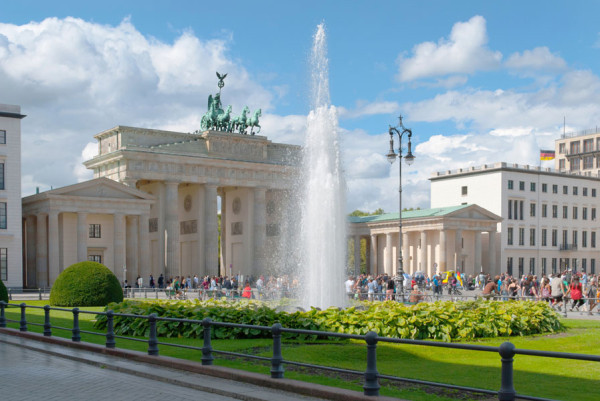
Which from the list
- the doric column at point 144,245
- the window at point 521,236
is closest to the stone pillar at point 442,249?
the window at point 521,236

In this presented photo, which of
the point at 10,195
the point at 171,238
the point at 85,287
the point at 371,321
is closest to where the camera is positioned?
the point at 371,321

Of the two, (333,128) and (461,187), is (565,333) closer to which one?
(333,128)

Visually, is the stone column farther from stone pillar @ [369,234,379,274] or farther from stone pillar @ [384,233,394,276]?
stone pillar @ [369,234,379,274]

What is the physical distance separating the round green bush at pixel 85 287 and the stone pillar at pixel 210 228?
3926 centimetres

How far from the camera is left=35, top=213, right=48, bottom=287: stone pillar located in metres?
60.4

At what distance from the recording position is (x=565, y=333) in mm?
21016

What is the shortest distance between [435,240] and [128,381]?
70.2 m

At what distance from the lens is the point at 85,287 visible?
33438 mm

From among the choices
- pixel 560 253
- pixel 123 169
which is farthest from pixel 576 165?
pixel 123 169

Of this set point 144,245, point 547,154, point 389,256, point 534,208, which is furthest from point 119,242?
point 547,154

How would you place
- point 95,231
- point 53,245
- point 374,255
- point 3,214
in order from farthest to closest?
point 374,255 < point 95,231 < point 53,245 < point 3,214

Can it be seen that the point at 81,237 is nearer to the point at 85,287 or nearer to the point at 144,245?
the point at 144,245

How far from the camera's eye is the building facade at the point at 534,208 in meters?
87.6

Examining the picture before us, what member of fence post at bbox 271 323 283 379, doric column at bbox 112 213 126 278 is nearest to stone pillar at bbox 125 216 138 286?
doric column at bbox 112 213 126 278
